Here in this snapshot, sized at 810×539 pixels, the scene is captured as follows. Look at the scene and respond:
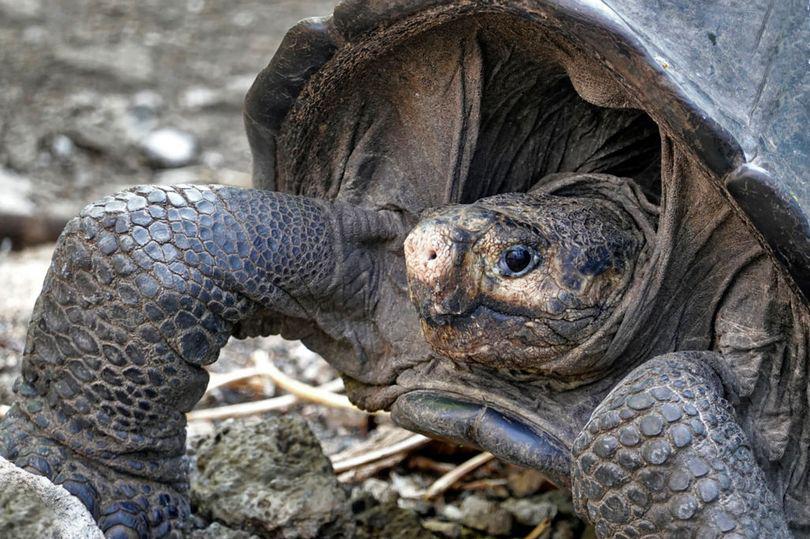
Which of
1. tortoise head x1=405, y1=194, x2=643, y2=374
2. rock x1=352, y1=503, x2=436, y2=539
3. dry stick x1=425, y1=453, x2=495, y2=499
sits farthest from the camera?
dry stick x1=425, y1=453, x2=495, y2=499

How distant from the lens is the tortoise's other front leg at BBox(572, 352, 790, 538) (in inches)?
88.7

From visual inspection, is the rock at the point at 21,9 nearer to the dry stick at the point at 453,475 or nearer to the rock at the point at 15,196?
the rock at the point at 15,196

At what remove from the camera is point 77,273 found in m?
2.72

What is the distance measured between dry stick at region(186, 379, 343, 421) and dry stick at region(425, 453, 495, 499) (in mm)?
609

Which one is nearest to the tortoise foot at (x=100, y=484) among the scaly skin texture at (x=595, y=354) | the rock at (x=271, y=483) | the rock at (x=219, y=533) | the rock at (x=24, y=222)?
the rock at (x=219, y=533)

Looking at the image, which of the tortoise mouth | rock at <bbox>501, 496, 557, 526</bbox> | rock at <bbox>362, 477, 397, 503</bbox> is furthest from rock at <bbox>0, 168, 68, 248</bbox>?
the tortoise mouth

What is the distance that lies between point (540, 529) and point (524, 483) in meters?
0.29

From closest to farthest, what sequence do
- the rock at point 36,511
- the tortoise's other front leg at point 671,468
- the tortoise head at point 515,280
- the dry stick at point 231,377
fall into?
the rock at point 36,511 < the tortoise's other front leg at point 671,468 < the tortoise head at point 515,280 < the dry stick at point 231,377

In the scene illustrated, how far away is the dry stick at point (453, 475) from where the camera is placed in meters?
3.53

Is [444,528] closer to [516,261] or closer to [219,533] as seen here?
[219,533]

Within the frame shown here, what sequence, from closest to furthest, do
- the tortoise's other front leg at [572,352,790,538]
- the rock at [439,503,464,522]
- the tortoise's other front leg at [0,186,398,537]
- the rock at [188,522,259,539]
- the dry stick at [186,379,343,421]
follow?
the tortoise's other front leg at [572,352,790,538] < the tortoise's other front leg at [0,186,398,537] < the rock at [188,522,259,539] < the rock at [439,503,464,522] < the dry stick at [186,379,343,421]

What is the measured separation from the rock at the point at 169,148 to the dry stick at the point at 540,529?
145 inches

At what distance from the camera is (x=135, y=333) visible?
2.67m

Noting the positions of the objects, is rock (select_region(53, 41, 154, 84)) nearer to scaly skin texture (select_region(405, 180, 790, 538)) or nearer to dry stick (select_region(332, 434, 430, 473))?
dry stick (select_region(332, 434, 430, 473))
